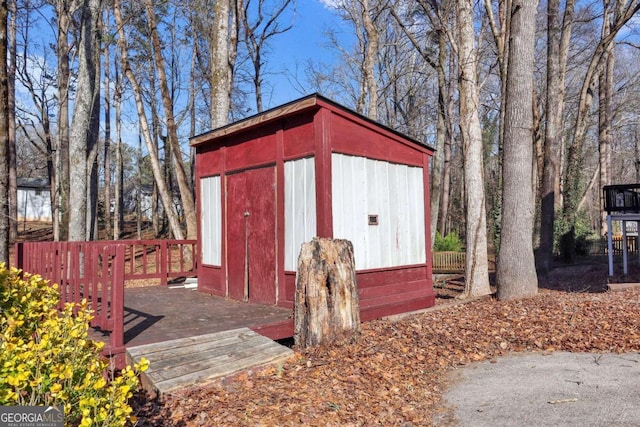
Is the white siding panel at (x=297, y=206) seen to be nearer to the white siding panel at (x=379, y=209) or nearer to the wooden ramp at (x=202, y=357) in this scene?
the white siding panel at (x=379, y=209)

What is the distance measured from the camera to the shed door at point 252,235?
6.93 m

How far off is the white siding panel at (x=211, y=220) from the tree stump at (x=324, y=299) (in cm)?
355

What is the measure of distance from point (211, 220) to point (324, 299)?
4.22m

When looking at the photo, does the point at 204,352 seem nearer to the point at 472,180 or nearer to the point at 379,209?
the point at 379,209

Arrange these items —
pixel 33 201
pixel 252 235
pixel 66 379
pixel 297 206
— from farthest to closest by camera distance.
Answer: pixel 33 201, pixel 252 235, pixel 297 206, pixel 66 379

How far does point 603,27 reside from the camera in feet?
57.2

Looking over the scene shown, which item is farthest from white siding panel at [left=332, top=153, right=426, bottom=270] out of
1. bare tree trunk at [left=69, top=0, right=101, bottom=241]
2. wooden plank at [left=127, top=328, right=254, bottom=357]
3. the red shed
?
bare tree trunk at [left=69, top=0, right=101, bottom=241]

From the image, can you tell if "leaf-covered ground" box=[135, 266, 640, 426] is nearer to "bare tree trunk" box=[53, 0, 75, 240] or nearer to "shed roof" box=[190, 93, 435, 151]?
"shed roof" box=[190, 93, 435, 151]

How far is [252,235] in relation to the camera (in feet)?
24.0

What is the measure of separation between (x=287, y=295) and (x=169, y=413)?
3.16 metres

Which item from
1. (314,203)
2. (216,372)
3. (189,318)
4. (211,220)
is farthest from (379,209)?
(216,372)

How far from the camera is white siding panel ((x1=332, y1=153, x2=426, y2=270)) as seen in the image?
6.39 meters

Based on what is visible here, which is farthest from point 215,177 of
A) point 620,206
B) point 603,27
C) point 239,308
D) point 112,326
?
point 603,27

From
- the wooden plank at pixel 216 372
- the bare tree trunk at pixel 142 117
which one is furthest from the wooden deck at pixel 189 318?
the bare tree trunk at pixel 142 117
